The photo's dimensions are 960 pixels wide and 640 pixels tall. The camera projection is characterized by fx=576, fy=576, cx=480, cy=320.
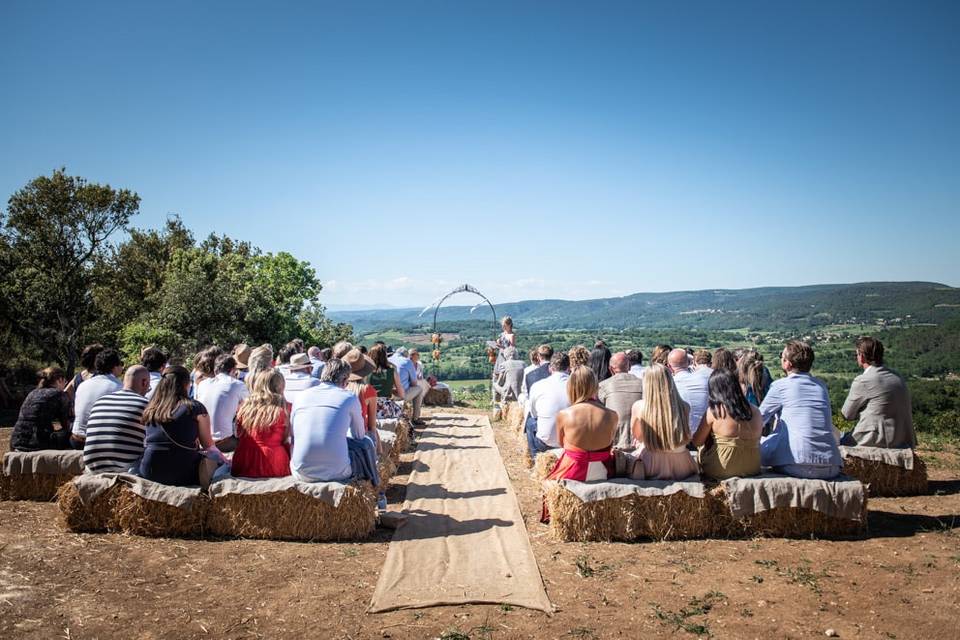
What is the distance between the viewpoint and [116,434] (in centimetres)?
532

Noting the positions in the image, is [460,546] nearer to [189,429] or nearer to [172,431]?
[189,429]

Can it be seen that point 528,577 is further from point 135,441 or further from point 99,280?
point 99,280

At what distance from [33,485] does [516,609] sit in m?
5.47

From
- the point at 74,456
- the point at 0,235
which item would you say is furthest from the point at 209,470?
the point at 0,235

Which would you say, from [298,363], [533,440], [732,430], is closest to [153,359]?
[298,363]

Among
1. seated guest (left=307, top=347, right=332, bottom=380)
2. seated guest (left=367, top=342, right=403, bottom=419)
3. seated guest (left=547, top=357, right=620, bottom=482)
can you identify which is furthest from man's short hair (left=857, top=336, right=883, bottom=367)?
seated guest (left=307, top=347, right=332, bottom=380)

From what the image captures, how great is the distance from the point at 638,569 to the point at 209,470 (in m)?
3.86

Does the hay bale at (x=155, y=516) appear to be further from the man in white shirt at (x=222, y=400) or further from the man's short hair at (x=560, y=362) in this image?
the man's short hair at (x=560, y=362)

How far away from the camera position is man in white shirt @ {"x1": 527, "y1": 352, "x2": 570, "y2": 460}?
7.00 meters

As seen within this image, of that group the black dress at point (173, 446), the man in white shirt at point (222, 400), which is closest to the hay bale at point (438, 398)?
the man in white shirt at point (222, 400)

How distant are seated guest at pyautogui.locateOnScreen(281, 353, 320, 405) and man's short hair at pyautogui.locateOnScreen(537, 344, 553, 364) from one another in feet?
12.2

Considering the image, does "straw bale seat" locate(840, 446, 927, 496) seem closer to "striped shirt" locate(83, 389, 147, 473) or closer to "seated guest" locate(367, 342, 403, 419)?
"seated guest" locate(367, 342, 403, 419)

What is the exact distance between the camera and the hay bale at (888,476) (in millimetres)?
6400

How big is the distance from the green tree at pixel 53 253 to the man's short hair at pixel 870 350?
2301 cm
